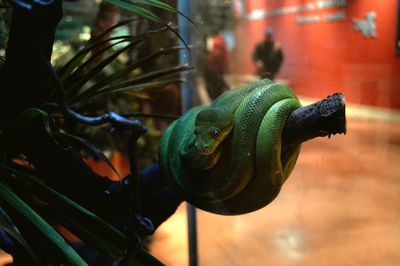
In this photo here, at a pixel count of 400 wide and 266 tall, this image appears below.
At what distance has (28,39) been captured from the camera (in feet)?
1.97

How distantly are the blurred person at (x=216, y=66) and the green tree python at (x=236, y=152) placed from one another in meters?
0.70

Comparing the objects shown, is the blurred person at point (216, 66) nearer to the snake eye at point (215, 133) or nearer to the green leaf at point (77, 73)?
the green leaf at point (77, 73)

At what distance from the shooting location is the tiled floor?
4.06ft

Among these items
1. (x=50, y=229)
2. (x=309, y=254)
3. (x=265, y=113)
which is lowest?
(x=309, y=254)

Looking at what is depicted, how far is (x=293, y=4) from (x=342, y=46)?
0.79 feet

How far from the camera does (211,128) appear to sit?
66 centimetres

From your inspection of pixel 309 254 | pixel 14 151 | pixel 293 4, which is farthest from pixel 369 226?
pixel 14 151

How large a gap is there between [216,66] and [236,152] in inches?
38.5

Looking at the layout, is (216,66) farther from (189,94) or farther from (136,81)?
(136,81)

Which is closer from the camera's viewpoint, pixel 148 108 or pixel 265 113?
pixel 265 113

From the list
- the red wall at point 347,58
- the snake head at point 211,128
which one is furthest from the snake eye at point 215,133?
the red wall at point 347,58

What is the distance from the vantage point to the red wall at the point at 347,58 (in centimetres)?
100

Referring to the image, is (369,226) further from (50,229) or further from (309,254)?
(50,229)

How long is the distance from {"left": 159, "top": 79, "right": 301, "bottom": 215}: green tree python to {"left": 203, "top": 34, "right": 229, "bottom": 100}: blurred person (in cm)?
70
